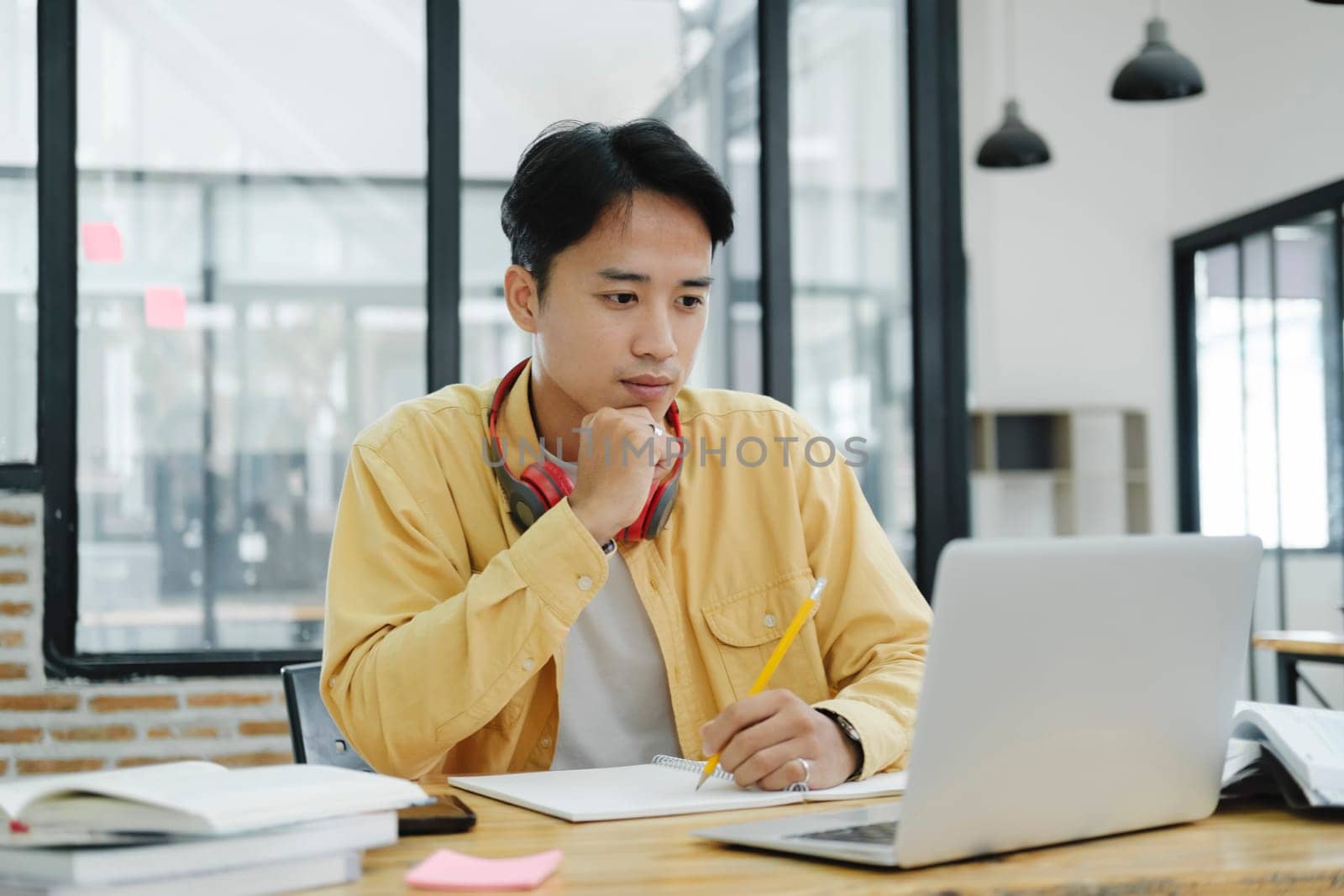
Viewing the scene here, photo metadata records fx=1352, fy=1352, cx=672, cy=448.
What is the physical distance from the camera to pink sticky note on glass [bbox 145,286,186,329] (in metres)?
4.43

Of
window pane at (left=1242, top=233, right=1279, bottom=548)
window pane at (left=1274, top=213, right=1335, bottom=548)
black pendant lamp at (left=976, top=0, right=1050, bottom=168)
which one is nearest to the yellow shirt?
black pendant lamp at (left=976, top=0, right=1050, bottom=168)

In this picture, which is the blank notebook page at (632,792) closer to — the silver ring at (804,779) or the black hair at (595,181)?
the silver ring at (804,779)

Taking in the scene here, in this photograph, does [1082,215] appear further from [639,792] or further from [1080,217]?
[639,792]

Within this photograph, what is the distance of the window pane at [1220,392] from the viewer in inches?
291

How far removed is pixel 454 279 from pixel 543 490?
2048 mm

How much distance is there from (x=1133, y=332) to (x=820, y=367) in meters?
3.18

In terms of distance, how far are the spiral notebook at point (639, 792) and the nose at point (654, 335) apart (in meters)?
0.51

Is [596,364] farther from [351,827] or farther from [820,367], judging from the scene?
[820,367]

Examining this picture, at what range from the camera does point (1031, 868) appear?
947 mm

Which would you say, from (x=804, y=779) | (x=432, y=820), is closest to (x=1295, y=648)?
(x=804, y=779)

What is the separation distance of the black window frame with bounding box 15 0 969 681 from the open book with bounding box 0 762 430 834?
263 centimetres

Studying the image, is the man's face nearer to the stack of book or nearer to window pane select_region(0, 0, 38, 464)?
the stack of book

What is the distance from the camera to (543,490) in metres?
1.64

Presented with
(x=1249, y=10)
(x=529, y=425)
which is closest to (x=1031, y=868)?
(x=529, y=425)
